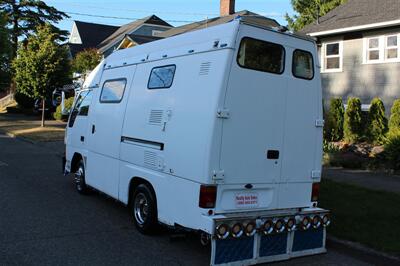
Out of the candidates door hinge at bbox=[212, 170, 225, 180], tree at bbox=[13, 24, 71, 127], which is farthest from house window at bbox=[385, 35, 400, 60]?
tree at bbox=[13, 24, 71, 127]

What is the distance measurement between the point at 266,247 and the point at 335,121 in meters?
12.4

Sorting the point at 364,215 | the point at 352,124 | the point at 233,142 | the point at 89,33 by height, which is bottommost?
the point at 364,215

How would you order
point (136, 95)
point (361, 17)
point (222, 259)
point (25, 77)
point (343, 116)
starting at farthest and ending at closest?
1. point (25, 77)
2. point (361, 17)
3. point (343, 116)
4. point (136, 95)
5. point (222, 259)

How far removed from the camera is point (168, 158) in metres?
6.25

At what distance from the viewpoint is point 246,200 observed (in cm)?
590

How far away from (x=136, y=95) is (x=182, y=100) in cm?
142

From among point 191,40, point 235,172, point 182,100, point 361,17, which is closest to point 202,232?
point 235,172

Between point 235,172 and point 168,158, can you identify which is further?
point 168,158

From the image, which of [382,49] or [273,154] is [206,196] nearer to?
[273,154]

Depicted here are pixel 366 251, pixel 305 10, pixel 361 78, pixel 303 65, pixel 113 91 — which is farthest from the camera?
pixel 305 10

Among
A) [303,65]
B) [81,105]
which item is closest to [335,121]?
[81,105]

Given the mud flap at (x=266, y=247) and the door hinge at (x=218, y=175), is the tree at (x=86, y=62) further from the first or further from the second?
the door hinge at (x=218, y=175)

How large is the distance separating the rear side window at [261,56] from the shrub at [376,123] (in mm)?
10599

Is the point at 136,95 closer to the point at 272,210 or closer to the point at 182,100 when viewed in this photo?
the point at 182,100
